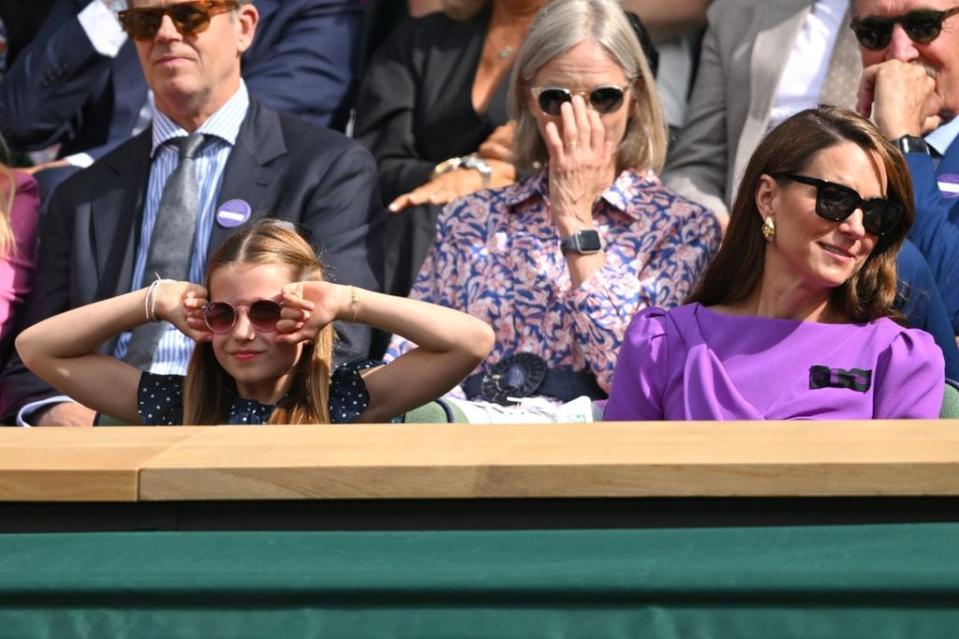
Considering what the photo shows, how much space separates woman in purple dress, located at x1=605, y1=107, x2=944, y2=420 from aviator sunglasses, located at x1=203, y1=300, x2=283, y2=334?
750 mm

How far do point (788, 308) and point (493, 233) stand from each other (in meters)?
1.14

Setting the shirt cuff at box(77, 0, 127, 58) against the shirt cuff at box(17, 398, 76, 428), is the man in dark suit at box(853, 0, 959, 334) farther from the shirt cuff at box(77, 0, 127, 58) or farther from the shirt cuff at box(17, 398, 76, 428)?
the shirt cuff at box(77, 0, 127, 58)

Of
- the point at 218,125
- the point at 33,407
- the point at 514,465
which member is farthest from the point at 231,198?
the point at 514,465

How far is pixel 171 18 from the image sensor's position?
4695 millimetres

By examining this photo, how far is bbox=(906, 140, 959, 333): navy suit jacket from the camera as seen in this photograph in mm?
3938

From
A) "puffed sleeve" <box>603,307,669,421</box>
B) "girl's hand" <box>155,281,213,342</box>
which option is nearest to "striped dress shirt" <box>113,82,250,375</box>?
"girl's hand" <box>155,281,213,342</box>

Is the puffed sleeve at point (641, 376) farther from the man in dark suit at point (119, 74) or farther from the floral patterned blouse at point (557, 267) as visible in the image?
the man in dark suit at point (119, 74)

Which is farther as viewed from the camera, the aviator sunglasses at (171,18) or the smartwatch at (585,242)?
the aviator sunglasses at (171,18)

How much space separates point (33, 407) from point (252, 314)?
1.00 metres

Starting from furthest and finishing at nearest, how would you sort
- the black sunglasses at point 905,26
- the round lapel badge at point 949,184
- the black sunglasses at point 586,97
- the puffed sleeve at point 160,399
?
the black sunglasses at point 586,97, the black sunglasses at point 905,26, the round lapel badge at point 949,184, the puffed sleeve at point 160,399

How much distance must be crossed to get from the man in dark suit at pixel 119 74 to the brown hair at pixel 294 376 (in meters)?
1.89

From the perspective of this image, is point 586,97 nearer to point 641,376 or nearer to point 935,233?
point 935,233

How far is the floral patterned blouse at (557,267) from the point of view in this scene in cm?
417

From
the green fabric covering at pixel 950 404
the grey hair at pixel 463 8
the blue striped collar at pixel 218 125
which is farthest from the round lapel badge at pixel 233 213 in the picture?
the green fabric covering at pixel 950 404
